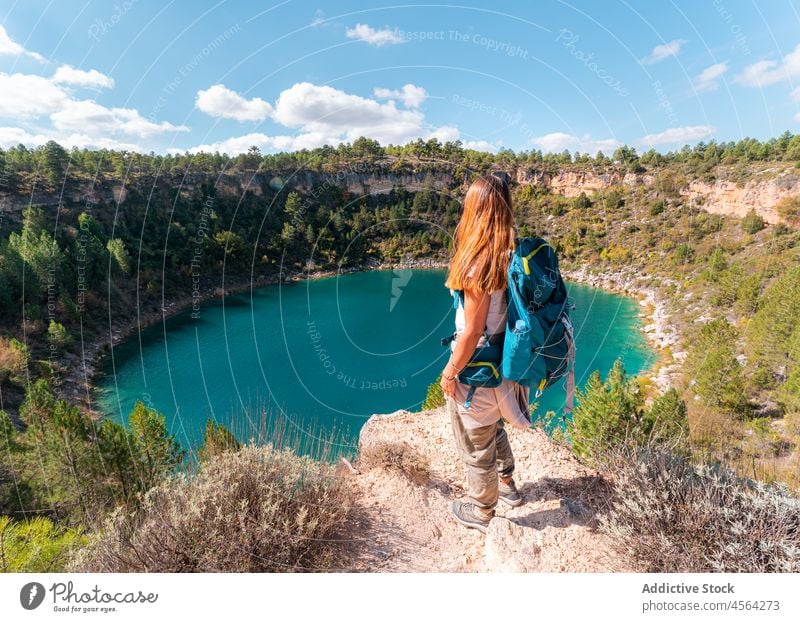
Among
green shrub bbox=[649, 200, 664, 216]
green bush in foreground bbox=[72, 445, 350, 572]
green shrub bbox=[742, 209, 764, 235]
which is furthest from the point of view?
green shrub bbox=[649, 200, 664, 216]

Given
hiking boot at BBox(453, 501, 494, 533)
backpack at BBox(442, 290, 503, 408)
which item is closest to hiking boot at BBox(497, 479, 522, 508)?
hiking boot at BBox(453, 501, 494, 533)

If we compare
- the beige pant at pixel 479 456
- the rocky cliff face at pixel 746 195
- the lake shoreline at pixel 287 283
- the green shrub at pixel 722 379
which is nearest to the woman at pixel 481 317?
the beige pant at pixel 479 456

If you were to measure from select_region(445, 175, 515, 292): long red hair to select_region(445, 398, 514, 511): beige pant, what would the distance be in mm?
857

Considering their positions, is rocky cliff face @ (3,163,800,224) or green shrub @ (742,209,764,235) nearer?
rocky cliff face @ (3,163,800,224)

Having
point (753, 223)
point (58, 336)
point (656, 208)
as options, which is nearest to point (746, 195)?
point (753, 223)

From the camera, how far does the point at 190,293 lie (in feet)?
122

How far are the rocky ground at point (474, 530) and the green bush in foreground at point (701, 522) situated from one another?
0.24 m

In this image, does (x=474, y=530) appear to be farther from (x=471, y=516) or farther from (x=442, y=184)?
(x=442, y=184)

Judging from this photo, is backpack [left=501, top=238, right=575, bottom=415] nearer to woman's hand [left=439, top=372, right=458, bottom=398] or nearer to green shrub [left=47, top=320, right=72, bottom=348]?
woman's hand [left=439, top=372, right=458, bottom=398]

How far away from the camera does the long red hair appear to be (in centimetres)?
204

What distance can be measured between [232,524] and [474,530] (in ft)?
5.69

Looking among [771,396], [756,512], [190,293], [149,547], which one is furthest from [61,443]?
[190,293]

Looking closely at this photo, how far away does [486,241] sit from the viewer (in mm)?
2051

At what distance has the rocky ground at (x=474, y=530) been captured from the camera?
2.56m
